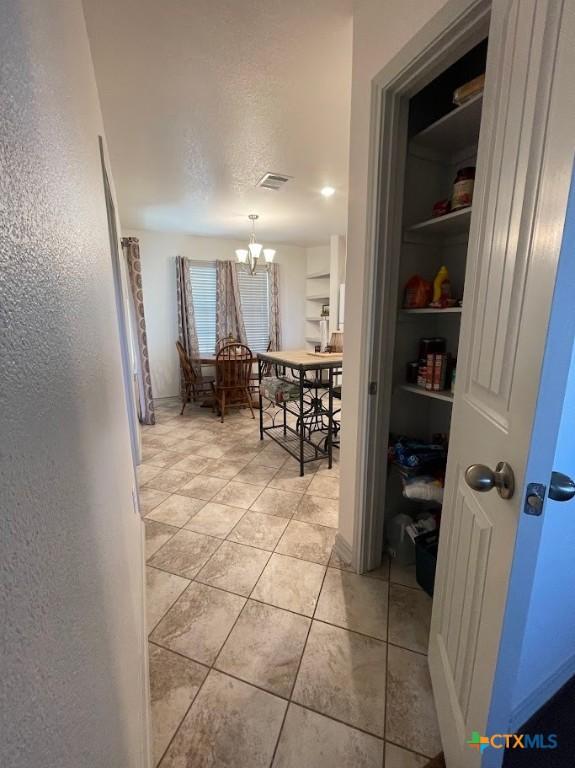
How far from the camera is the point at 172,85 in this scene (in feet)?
5.59

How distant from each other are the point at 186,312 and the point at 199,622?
13.3 feet

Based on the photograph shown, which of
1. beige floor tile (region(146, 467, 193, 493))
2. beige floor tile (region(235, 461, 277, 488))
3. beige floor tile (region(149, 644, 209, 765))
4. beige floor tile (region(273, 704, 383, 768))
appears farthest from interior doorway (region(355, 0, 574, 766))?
beige floor tile (region(146, 467, 193, 493))

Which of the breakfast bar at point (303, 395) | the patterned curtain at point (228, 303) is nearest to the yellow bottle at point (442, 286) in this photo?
the breakfast bar at point (303, 395)

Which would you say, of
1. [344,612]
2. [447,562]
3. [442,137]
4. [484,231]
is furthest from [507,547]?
[442,137]

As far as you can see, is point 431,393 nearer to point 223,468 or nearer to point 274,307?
point 223,468

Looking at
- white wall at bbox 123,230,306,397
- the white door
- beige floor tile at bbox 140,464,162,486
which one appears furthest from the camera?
white wall at bbox 123,230,306,397

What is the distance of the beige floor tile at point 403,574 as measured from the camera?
A: 1556mm

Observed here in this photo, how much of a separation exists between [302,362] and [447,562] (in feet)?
5.53

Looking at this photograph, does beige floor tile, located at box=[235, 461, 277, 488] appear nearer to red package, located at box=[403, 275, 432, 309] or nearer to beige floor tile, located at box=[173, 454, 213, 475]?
beige floor tile, located at box=[173, 454, 213, 475]

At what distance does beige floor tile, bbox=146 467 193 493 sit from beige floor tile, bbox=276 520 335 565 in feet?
3.24

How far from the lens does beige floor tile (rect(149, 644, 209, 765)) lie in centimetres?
A: 102

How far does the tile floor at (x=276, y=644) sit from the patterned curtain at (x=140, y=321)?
189 centimetres

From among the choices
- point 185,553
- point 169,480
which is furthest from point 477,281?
point 169,480

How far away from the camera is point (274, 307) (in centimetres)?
539
